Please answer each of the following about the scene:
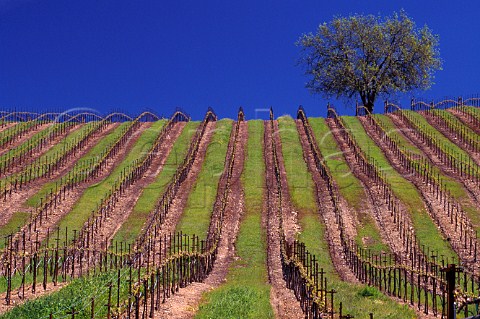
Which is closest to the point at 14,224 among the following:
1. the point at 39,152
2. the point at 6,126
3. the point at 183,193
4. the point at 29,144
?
the point at 183,193

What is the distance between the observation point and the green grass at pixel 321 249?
21.7 m

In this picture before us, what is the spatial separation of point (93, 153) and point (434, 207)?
3156 centimetres

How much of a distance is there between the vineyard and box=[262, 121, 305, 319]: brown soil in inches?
5.7

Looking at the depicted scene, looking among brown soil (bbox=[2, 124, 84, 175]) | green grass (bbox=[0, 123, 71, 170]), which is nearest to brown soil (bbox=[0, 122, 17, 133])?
green grass (bbox=[0, 123, 71, 170])

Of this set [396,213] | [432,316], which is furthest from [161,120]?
[432,316]

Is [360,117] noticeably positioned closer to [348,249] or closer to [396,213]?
[396,213]

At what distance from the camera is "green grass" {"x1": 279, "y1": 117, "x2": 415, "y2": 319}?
71.2 feet

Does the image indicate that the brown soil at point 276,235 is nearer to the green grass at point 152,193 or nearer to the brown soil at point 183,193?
the brown soil at point 183,193

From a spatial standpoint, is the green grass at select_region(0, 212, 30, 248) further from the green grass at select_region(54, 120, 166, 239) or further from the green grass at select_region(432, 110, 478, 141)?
the green grass at select_region(432, 110, 478, 141)

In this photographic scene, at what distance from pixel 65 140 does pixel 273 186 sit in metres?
25.2

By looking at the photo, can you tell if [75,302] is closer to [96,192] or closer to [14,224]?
[14,224]

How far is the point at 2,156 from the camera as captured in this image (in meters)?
55.7

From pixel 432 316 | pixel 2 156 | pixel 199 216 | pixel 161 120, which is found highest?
pixel 161 120

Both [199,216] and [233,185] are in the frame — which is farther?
[233,185]
